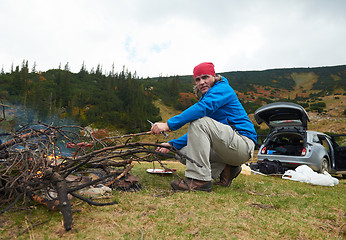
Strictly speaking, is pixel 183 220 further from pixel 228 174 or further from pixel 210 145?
pixel 228 174

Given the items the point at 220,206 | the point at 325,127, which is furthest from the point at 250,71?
the point at 220,206

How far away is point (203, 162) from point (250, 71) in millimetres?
82507

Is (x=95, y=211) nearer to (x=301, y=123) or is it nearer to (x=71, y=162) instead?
(x=71, y=162)

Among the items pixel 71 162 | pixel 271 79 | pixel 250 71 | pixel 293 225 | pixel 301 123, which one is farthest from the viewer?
pixel 250 71

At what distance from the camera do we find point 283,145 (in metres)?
6.95

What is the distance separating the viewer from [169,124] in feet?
7.63

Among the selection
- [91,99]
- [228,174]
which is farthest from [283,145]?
[91,99]

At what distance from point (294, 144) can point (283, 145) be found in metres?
0.33

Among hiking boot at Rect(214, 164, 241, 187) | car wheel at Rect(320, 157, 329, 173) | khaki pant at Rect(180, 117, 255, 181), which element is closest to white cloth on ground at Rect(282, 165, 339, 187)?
car wheel at Rect(320, 157, 329, 173)

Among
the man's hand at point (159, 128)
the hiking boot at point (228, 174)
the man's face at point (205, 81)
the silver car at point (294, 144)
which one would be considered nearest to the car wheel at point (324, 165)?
the silver car at point (294, 144)

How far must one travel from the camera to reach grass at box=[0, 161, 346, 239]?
4.37ft

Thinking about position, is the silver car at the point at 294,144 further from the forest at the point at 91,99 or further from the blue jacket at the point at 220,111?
the forest at the point at 91,99

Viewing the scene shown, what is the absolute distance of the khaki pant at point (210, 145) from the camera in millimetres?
2324

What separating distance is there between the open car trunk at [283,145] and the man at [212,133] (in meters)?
4.19
